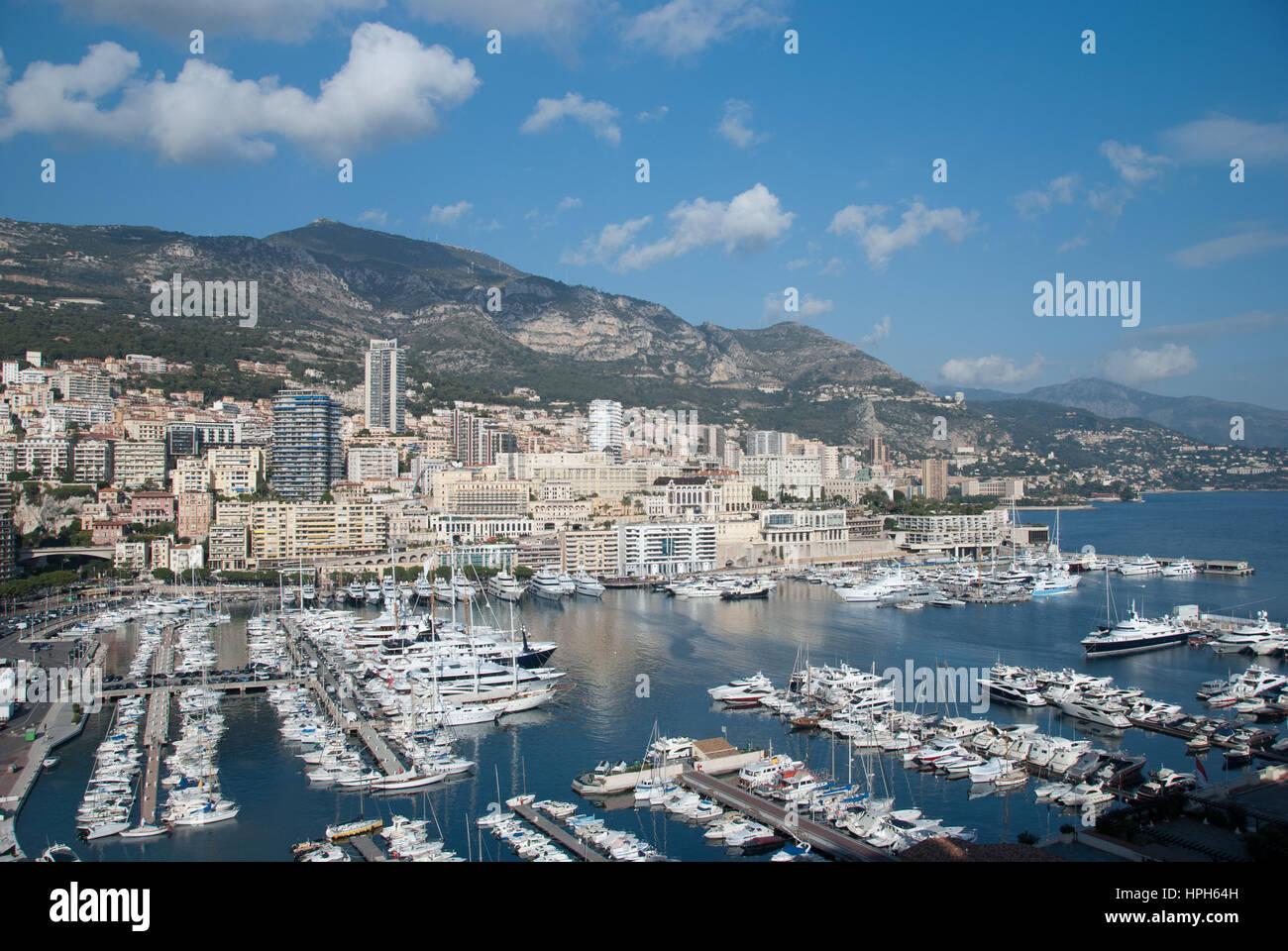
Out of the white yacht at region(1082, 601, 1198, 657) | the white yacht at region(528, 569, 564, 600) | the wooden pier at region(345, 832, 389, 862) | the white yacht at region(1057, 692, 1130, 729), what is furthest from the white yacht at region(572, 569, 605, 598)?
the wooden pier at region(345, 832, 389, 862)

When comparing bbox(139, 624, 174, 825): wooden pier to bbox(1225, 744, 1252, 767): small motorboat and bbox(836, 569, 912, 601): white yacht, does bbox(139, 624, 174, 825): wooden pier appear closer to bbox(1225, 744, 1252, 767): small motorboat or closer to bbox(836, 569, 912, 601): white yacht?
bbox(1225, 744, 1252, 767): small motorboat

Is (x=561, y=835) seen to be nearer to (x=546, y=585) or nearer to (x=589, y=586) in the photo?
(x=546, y=585)

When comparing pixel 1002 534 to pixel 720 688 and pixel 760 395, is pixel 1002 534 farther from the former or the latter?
pixel 760 395

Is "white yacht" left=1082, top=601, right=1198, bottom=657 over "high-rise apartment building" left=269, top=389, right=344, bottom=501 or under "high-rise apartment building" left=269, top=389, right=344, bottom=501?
under

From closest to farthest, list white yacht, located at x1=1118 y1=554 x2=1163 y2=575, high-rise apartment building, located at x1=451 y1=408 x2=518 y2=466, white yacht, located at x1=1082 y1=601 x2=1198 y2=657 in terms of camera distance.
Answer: white yacht, located at x1=1082 y1=601 x2=1198 y2=657
white yacht, located at x1=1118 y1=554 x2=1163 y2=575
high-rise apartment building, located at x1=451 y1=408 x2=518 y2=466

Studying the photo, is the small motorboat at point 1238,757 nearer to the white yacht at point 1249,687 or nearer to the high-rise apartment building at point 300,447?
the white yacht at point 1249,687
